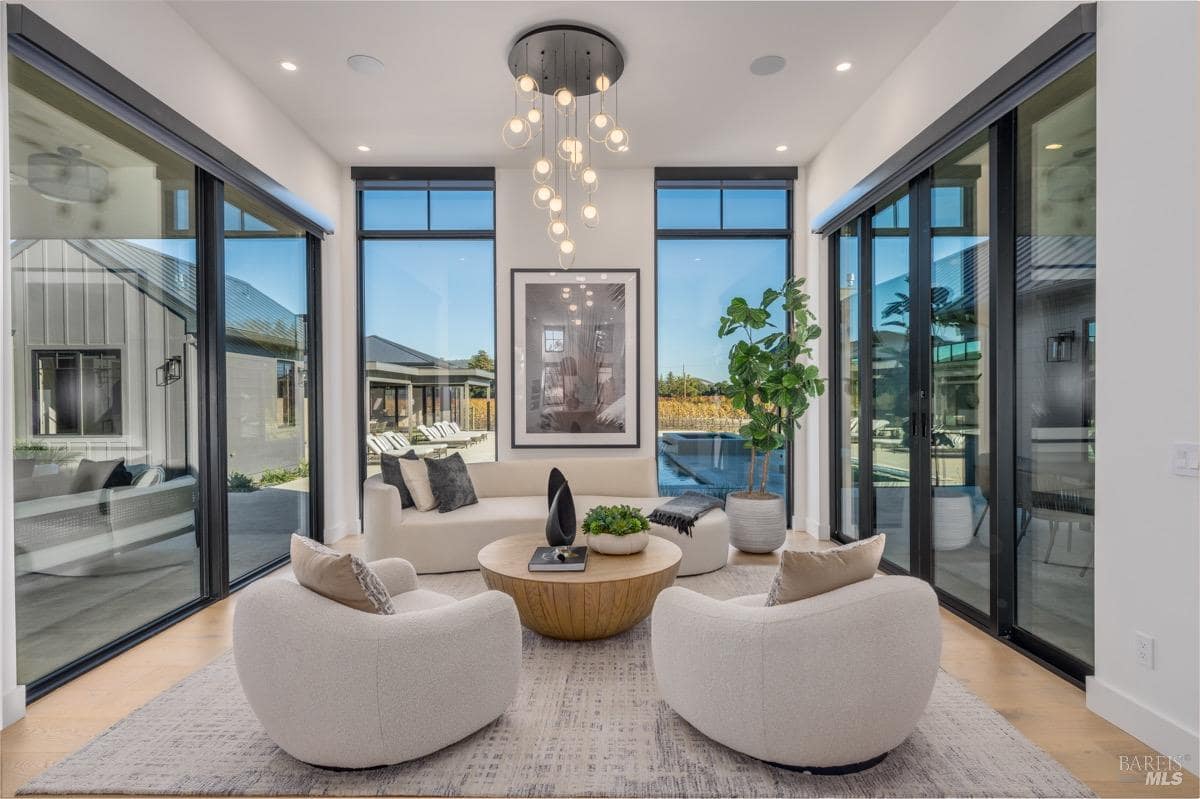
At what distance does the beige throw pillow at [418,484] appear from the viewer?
13.6 feet

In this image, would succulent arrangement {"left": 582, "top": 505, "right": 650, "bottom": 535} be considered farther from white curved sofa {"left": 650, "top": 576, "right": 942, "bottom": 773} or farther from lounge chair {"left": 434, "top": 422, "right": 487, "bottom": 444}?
lounge chair {"left": 434, "top": 422, "right": 487, "bottom": 444}

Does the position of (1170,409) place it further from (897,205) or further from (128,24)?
(128,24)

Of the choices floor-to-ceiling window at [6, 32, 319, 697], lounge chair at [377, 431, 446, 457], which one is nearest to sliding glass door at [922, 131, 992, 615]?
lounge chair at [377, 431, 446, 457]

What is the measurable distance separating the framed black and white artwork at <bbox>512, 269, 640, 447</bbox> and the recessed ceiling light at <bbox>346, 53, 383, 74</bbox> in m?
1.93

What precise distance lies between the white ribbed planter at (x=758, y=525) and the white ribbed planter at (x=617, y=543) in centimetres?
169

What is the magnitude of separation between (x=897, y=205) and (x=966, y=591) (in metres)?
2.54

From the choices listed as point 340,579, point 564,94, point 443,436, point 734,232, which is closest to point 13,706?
point 340,579

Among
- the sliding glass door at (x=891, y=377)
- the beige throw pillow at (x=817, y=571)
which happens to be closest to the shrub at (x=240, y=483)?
the beige throw pillow at (x=817, y=571)

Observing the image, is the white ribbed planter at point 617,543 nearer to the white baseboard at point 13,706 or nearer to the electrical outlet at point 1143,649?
the electrical outlet at point 1143,649

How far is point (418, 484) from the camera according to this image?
13.7 ft

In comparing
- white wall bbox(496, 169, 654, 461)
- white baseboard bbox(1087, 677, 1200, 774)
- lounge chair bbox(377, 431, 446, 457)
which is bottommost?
white baseboard bbox(1087, 677, 1200, 774)

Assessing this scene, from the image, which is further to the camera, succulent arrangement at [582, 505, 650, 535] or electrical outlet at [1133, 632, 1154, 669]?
succulent arrangement at [582, 505, 650, 535]

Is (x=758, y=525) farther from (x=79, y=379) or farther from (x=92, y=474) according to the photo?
(x=79, y=379)

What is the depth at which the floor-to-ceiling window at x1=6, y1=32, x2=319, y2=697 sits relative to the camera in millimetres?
2352
